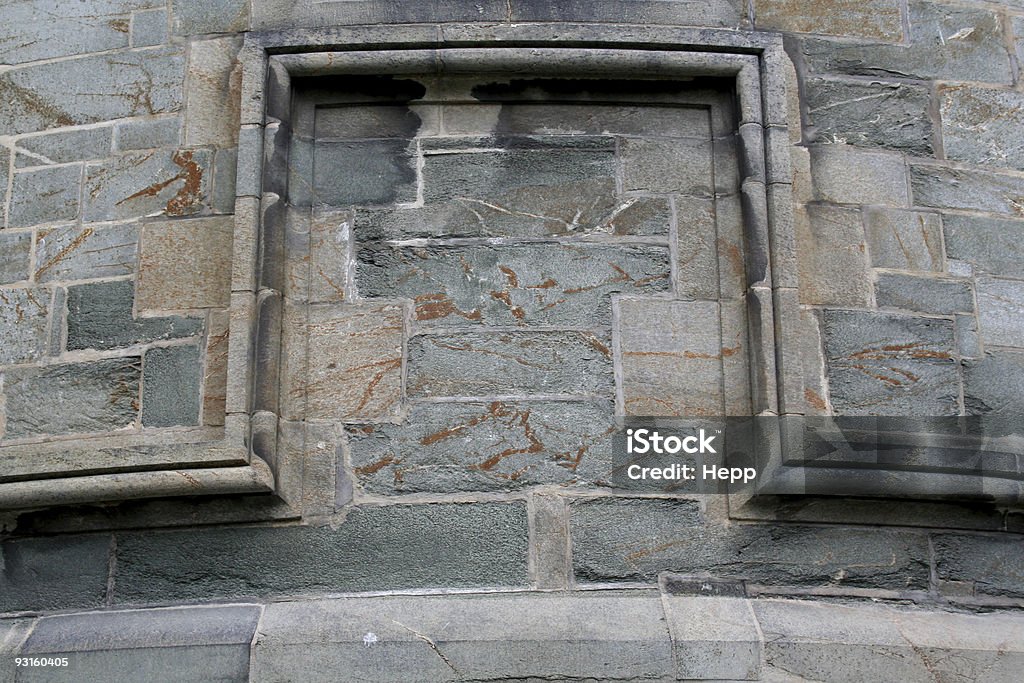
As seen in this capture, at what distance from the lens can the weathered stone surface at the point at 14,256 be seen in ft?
15.8

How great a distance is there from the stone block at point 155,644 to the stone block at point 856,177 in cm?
218

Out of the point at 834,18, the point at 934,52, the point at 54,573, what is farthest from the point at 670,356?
the point at 54,573

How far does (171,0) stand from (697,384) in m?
2.23

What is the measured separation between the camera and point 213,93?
4.87 metres

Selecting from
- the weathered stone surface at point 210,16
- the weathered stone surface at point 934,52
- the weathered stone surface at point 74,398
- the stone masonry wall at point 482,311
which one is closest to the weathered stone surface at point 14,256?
the stone masonry wall at point 482,311

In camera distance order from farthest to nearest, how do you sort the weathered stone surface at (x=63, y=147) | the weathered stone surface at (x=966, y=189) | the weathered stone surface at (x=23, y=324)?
the weathered stone surface at (x=63, y=147)
the weathered stone surface at (x=966, y=189)
the weathered stone surface at (x=23, y=324)

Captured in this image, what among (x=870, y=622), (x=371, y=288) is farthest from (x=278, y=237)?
(x=870, y=622)

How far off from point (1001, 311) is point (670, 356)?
3.62 feet

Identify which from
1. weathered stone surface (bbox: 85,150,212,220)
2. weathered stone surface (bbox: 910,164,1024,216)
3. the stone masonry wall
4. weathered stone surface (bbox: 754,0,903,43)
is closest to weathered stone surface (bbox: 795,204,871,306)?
the stone masonry wall

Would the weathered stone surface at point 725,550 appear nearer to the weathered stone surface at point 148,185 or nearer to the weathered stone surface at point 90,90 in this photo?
the weathered stone surface at point 148,185

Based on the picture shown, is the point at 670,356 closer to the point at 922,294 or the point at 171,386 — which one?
the point at 922,294

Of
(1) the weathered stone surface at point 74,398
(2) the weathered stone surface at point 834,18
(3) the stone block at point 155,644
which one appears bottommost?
(3) the stone block at point 155,644

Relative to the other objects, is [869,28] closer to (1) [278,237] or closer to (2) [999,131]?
(2) [999,131]

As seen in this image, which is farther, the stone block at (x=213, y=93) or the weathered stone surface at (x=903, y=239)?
the stone block at (x=213, y=93)
